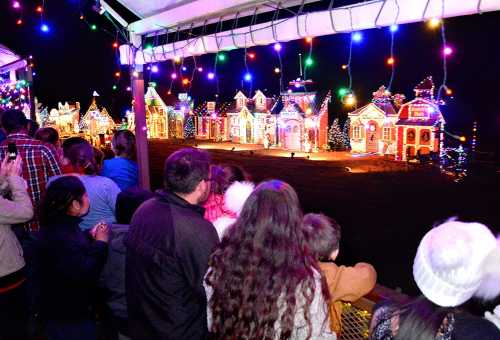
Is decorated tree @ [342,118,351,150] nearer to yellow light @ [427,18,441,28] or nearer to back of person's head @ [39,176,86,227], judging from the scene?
yellow light @ [427,18,441,28]

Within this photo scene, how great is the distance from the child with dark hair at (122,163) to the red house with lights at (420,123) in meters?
9.85

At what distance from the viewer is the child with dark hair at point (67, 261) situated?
2.04 meters

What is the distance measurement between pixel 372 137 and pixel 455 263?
1271 centimetres

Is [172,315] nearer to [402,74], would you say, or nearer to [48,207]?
[48,207]

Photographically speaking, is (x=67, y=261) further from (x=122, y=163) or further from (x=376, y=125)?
(x=376, y=125)

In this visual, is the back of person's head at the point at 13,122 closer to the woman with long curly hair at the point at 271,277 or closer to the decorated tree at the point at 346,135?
the woman with long curly hair at the point at 271,277

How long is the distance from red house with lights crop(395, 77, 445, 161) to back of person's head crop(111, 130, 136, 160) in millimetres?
9842

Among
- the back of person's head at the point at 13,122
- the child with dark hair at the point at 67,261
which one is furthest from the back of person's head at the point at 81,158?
the child with dark hair at the point at 67,261

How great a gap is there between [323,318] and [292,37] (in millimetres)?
2464

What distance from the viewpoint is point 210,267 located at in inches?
61.0

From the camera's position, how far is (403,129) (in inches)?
468

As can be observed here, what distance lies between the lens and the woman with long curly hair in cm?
134

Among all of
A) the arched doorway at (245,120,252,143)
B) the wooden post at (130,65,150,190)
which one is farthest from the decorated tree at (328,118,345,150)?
the wooden post at (130,65,150,190)

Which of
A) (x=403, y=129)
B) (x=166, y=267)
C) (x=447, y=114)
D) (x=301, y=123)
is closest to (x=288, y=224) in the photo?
(x=166, y=267)
